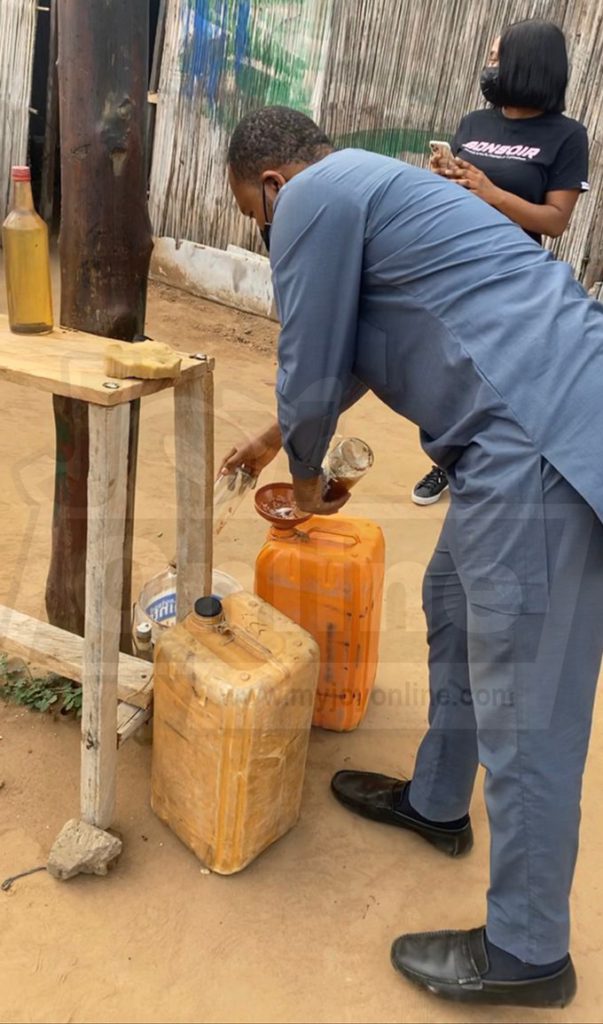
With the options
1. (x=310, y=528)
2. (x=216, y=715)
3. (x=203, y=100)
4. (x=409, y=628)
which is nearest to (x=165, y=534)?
(x=409, y=628)

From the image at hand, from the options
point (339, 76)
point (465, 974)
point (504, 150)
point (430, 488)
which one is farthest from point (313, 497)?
point (339, 76)

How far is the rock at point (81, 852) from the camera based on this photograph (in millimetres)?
2025

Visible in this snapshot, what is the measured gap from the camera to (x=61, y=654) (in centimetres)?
230

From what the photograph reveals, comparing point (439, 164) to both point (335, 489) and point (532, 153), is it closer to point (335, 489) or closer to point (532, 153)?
point (532, 153)

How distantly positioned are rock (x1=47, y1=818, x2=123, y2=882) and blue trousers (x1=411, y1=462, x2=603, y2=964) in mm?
907

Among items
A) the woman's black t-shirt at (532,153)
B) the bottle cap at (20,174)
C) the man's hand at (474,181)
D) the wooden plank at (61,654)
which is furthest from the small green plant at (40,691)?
the woman's black t-shirt at (532,153)

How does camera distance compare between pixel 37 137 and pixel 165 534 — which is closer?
pixel 165 534

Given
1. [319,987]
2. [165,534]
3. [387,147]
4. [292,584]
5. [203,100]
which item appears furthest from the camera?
[203,100]

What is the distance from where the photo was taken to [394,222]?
1.58 meters

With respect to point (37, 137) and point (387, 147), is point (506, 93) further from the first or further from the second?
point (37, 137)

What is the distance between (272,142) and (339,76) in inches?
190

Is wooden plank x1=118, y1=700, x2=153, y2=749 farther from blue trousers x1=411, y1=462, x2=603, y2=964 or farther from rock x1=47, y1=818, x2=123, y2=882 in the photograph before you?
blue trousers x1=411, y1=462, x2=603, y2=964

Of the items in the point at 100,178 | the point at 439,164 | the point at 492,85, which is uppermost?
the point at 492,85

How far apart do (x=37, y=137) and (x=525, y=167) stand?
5.80m
